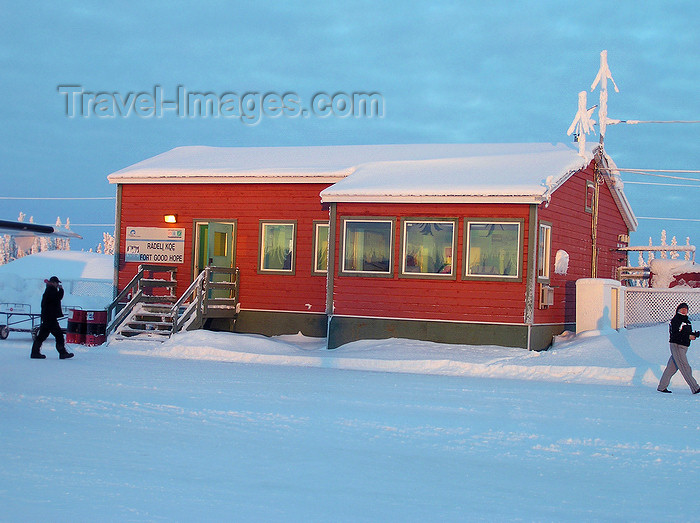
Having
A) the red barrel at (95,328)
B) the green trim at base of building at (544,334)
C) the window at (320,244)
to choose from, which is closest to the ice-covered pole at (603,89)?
the green trim at base of building at (544,334)

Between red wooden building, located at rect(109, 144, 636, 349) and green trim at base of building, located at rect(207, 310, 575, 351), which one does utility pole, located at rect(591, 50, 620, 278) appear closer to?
red wooden building, located at rect(109, 144, 636, 349)

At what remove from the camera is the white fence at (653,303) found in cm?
2084

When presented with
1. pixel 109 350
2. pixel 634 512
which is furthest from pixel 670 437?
pixel 109 350

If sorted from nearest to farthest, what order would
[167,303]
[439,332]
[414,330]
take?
[439,332] → [414,330] → [167,303]

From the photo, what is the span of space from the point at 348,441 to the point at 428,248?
399 inches

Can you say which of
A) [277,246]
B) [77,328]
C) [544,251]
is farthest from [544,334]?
[77,328]

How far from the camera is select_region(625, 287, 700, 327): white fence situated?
20844 mm

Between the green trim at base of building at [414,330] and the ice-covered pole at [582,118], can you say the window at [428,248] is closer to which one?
the green trim at base of building at [414,330]

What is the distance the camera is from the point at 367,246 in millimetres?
19094

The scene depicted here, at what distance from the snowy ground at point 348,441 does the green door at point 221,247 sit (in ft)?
Answer: 17.5

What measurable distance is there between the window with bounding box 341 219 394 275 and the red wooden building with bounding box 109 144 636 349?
0.09 feet

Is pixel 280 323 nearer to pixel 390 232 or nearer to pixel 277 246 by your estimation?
pixel 277 246

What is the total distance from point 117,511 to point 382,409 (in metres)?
5.46

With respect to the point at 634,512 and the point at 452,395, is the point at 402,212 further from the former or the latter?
the point at 634,512
